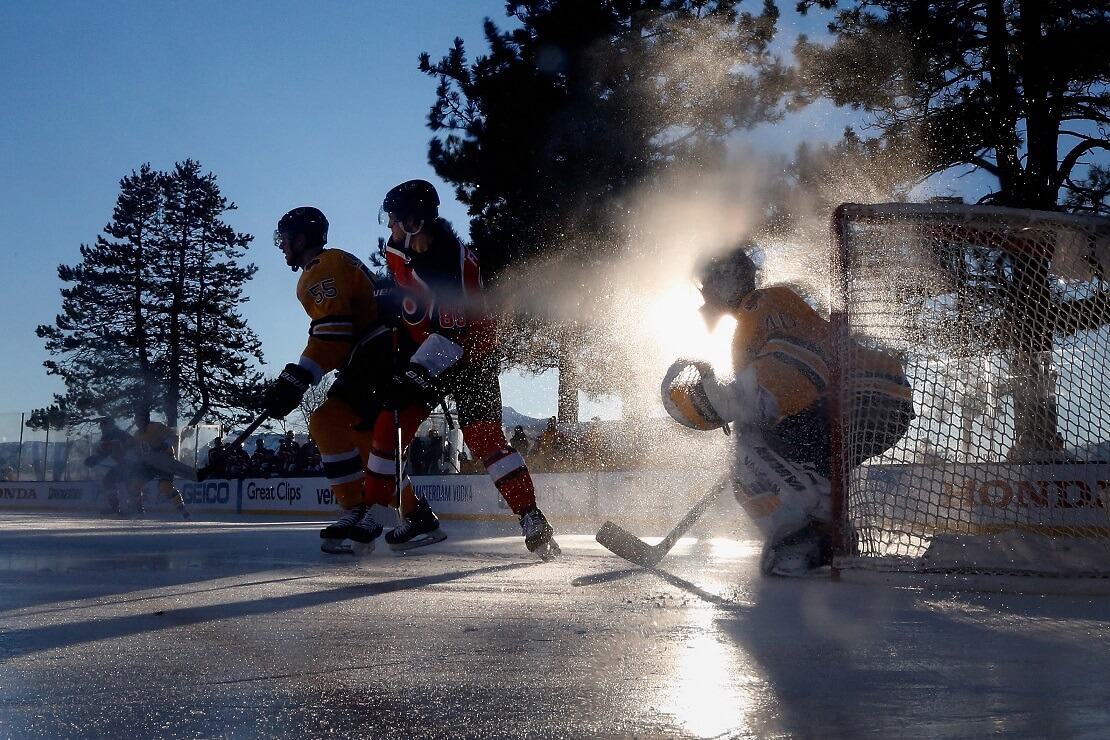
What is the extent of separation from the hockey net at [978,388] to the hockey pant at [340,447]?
7.44ft

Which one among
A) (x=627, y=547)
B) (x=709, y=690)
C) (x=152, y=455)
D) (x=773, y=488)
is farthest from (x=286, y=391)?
(x=152, y=455)

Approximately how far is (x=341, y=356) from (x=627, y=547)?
5.14 ft

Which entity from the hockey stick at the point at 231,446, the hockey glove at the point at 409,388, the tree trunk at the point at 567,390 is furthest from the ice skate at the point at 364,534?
the tree trunk at the point at 567,390

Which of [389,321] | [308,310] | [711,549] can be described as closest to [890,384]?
[711,549]

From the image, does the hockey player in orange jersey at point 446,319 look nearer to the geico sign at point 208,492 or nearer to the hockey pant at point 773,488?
the hockey pant at point 773,488

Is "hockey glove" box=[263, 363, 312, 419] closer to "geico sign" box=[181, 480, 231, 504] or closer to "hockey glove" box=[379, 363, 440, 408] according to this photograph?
"hockey glove" box=[379, 363, 440, 408]

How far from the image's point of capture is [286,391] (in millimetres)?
4316

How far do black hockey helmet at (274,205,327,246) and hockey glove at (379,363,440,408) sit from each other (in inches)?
32.4

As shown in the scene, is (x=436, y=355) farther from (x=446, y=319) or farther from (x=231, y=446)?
(x=231, y=446)

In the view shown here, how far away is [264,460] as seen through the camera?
750 inches

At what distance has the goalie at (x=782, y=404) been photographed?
3451 millimetres

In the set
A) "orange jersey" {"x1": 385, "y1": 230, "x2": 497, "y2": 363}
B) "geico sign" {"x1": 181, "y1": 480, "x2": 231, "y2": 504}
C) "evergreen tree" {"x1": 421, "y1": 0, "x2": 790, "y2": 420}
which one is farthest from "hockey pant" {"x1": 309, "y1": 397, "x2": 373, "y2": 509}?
"geico sign" {"x1": 181, "y1": 480, "x2": 231, "y2": 504}

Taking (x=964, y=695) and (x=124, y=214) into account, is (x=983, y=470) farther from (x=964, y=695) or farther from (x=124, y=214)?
(x=124, y=214)

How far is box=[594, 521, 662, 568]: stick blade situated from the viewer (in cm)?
397
